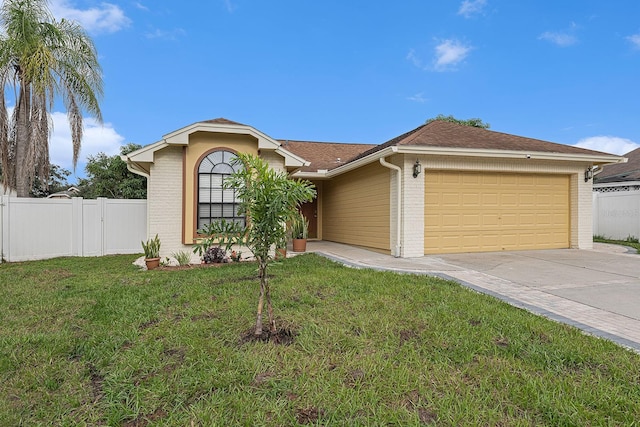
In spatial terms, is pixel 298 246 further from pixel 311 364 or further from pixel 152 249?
pixel 311 364

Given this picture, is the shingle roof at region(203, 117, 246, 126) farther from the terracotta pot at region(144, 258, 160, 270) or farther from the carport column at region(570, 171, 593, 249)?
the carport column at region(570, 171, 593, 249)

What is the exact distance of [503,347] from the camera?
10.8ft

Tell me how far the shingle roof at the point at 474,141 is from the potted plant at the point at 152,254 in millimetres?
6375

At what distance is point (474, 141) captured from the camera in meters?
10.0

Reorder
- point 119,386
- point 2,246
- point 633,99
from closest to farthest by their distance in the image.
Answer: point 119,386 → point 2,246 → point 633,99

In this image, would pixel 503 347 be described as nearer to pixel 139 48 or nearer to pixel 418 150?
pixel 418 150

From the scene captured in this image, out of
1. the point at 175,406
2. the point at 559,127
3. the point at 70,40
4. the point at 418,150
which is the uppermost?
the point at 70,40

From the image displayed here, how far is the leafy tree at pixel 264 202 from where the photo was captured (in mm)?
3283

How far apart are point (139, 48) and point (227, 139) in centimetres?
678

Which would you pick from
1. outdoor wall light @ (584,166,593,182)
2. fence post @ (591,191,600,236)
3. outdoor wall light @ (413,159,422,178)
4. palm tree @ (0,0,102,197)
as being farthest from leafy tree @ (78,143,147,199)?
fence post @ (591,191,600,236)

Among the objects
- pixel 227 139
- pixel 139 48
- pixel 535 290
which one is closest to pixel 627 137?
pixel 535 290

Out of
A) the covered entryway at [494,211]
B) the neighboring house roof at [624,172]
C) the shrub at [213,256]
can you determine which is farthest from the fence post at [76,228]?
the neighboring house roof at [624,172]

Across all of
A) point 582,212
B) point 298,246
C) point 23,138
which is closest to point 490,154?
point 582,212

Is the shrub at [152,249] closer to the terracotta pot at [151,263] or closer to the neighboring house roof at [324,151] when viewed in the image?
the terracotta pot at [151,263]
